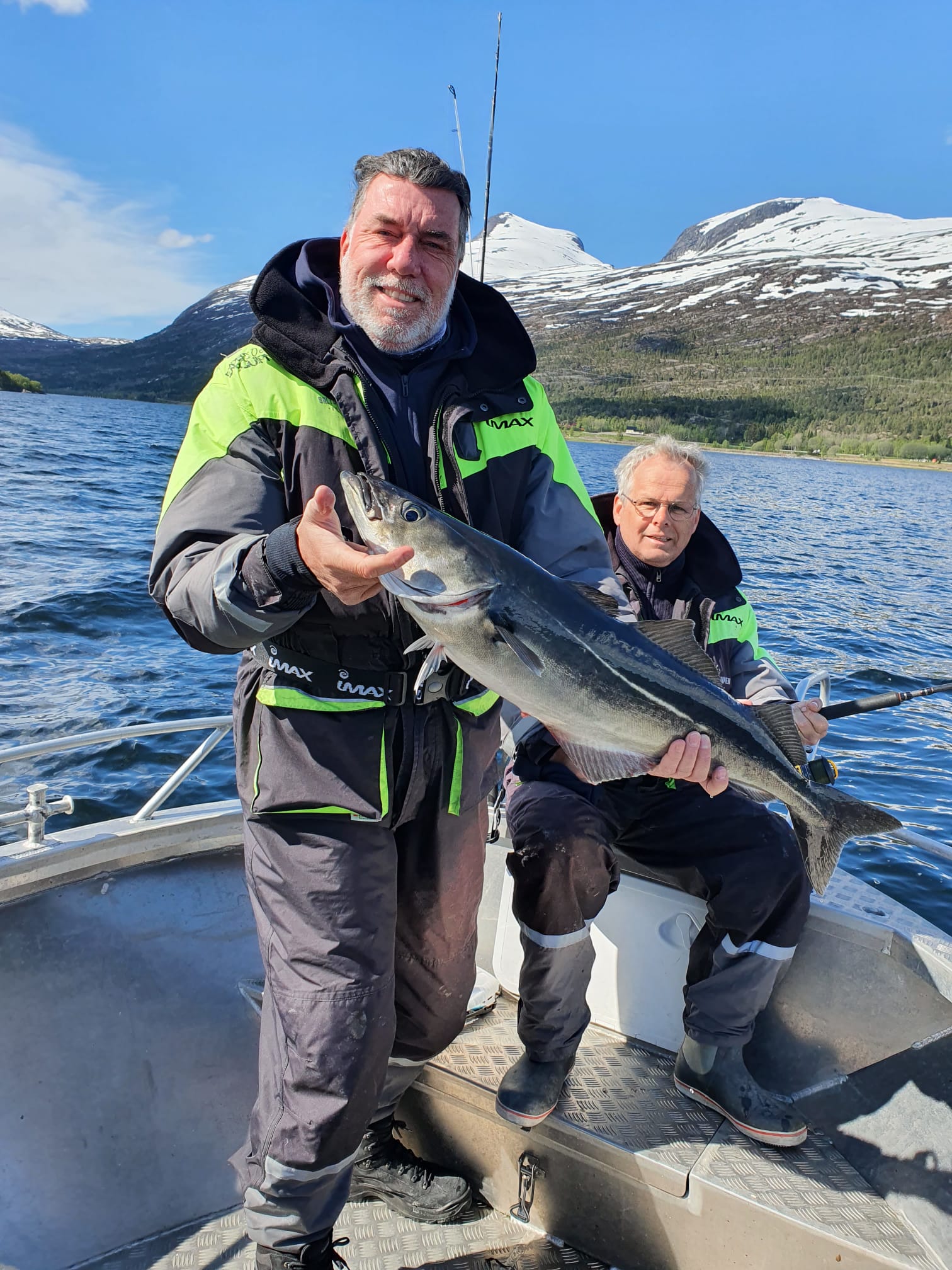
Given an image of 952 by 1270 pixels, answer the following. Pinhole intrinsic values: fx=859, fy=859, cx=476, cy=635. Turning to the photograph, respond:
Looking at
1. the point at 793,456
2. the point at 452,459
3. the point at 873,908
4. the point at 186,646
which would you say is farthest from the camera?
the point at 793,456

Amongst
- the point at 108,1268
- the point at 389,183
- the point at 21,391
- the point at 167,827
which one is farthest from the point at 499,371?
the point at 21,391

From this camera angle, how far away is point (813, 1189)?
3109 millimetres

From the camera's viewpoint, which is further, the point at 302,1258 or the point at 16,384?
the point at 16,384

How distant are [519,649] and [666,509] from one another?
2.03m

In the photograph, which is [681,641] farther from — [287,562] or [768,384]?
[768,384]

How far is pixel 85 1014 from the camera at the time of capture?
3.72 meters

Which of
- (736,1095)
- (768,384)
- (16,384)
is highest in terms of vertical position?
(768,384)

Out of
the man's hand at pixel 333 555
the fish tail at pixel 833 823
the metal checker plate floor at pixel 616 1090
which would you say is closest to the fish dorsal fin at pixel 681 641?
the fish tail at pixel 833 823

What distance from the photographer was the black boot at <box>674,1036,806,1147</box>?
10.8 feet

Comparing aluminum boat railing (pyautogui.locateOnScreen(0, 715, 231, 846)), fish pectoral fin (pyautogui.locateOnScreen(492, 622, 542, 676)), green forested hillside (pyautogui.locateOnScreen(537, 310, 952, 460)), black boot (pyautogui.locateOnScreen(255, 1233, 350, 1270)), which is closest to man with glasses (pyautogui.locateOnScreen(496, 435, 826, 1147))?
fish pectoral fin (pyautogui.locateOnScreen(492, 622, 542, 676))

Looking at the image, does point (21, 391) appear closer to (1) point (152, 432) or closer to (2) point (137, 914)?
(1) point (152, 432)

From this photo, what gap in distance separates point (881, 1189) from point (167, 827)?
3.41 metres

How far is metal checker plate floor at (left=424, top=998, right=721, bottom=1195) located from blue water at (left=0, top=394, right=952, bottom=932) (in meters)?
4.83

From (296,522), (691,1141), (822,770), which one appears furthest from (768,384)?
(296,522)
